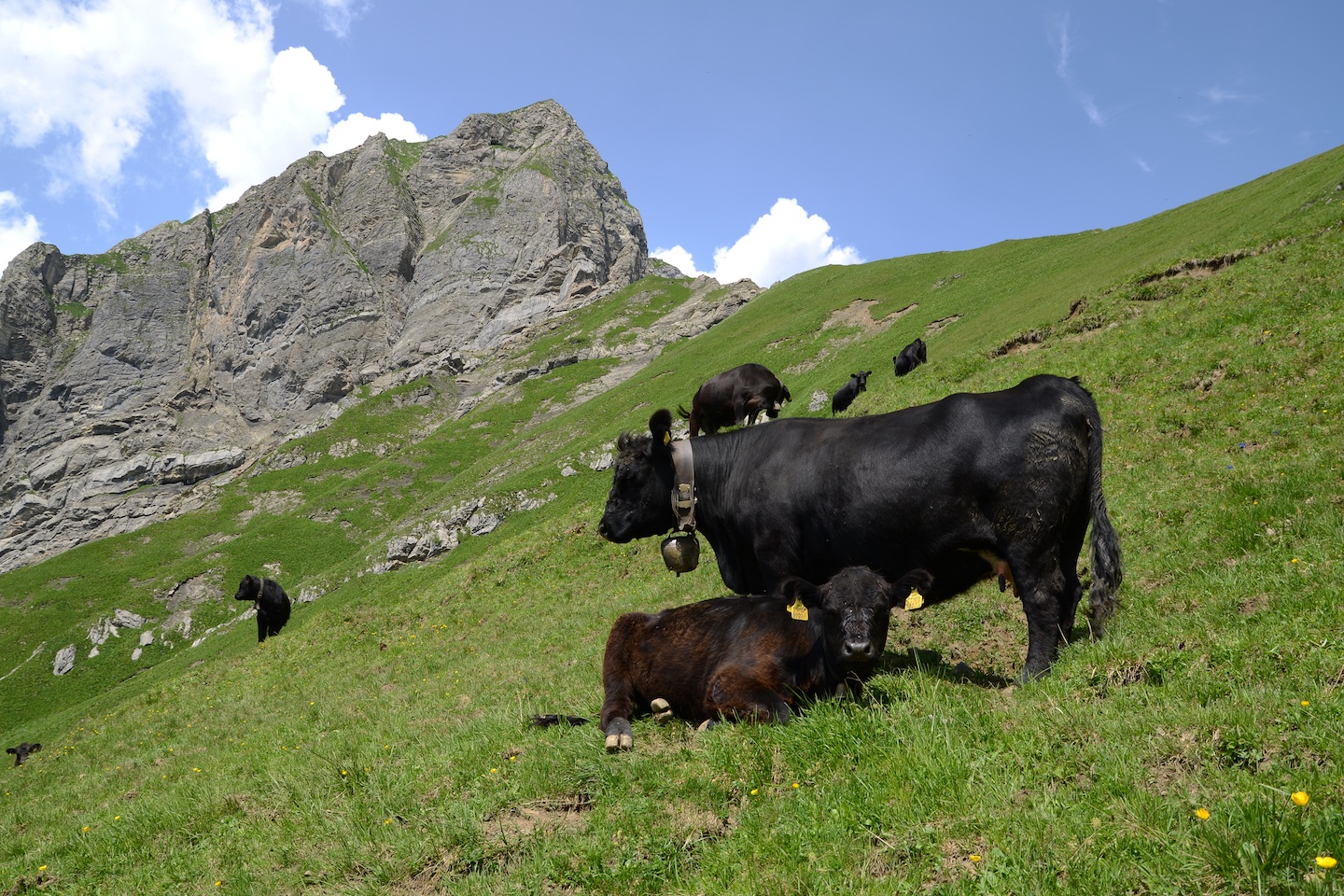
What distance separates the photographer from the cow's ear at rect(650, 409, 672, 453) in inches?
372

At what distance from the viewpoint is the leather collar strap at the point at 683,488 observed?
31.0ft

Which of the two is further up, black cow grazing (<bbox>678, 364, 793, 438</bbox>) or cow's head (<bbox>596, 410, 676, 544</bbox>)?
black cow grazing (<bbox>678, 364, 793, 438</bbox>)

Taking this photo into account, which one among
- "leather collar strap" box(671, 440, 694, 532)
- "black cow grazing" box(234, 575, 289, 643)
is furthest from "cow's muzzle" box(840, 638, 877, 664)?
"black cow grazing" box(234, 575, 289, 643)

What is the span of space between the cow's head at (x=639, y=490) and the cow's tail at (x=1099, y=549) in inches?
200

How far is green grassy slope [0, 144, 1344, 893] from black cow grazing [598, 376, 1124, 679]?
2.74 ft

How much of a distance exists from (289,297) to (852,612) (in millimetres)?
190055

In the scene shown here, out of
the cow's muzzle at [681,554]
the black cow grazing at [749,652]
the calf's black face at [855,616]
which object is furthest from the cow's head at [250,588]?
the calf's black face at [855,616]

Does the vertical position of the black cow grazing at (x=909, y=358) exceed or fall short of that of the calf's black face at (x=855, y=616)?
it exceeds it

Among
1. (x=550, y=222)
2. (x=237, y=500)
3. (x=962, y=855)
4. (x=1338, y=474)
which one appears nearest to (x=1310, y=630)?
(x=962, y=855)

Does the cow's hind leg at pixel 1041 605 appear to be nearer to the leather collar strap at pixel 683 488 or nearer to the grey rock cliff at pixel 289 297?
the leather collar strap at pixel 683 488

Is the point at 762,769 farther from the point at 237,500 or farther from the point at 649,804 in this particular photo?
the point at 237,500

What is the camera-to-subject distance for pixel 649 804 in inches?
215

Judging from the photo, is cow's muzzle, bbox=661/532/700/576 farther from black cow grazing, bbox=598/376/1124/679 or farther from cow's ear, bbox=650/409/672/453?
cow's ear, bbox=650/409/672/453

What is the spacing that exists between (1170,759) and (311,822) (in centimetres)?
689
